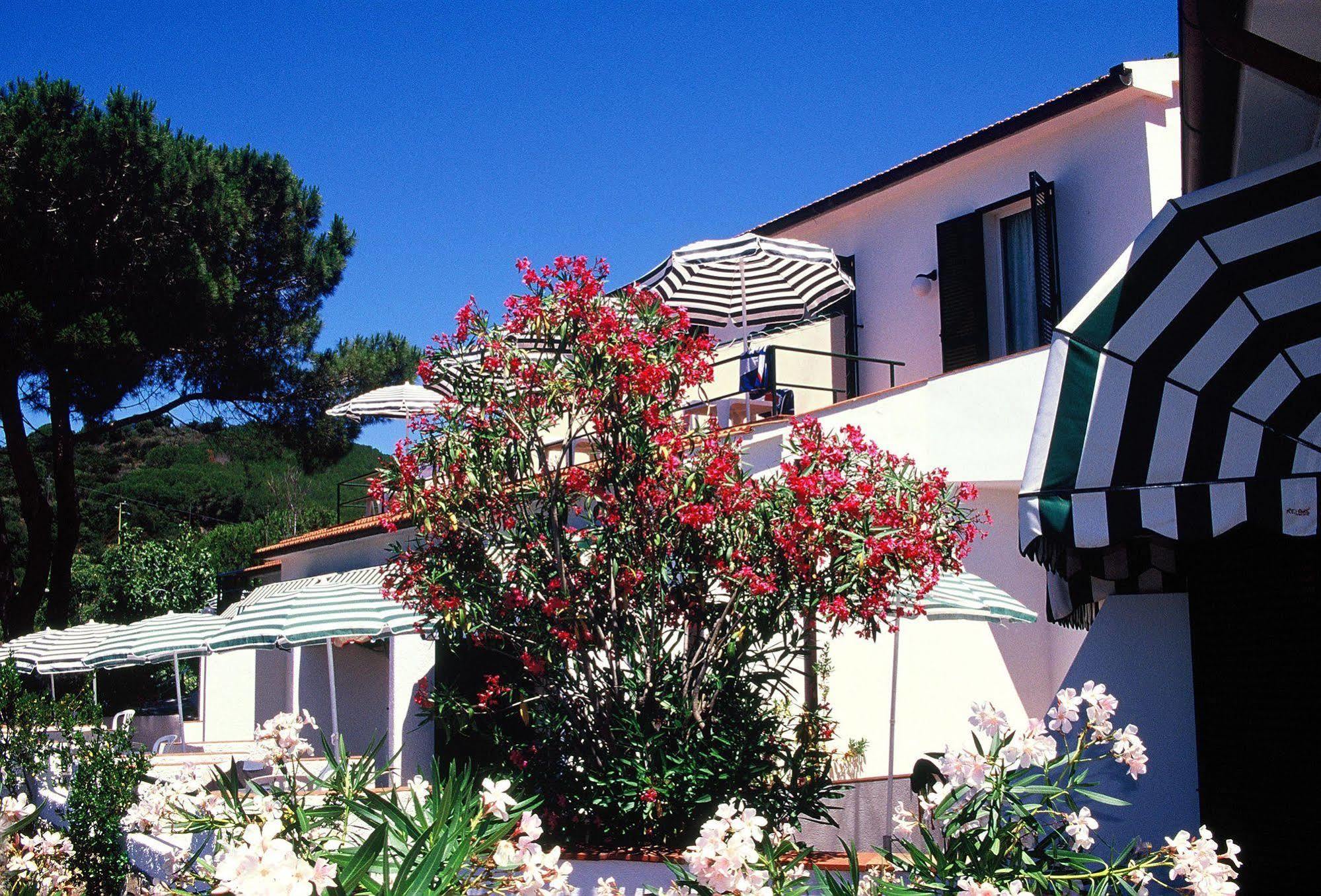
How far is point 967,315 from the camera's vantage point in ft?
62.3

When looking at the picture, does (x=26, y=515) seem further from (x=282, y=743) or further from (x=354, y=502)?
(x=282, y=743)

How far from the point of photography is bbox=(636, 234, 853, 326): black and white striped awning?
1925 cm

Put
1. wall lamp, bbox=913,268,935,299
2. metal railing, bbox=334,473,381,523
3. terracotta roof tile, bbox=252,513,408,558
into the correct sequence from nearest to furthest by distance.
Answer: wall lamp, bbox=913,268,935,299, terracotta roof tile, bbox=252,513,408,558, metal railing, bbox=334,473,381,523

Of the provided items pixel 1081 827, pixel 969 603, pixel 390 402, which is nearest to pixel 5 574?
pixel 390 402

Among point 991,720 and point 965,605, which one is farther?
point 965,605

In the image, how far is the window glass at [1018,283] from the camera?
1886 cm

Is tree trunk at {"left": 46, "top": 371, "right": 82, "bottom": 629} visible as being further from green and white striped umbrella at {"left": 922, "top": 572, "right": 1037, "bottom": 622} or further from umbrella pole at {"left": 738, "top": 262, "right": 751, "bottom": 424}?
green and white striped umbrella at {"left": 922, "top": 572, "right": 1037, "bottom": 622}

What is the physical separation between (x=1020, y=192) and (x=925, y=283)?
223 cm

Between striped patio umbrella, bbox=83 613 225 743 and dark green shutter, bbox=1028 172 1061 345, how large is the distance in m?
15.6

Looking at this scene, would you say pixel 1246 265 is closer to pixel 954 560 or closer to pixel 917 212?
pixel 954 560

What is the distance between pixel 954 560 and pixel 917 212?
12.8 meters

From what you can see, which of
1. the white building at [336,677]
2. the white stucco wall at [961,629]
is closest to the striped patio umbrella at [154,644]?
the white building at [336,677]

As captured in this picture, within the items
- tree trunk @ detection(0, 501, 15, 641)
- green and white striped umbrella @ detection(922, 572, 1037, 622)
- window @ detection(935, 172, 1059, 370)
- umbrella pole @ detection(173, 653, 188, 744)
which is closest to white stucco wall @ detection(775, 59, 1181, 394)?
window @ detection(935, 172, 1059, 370)

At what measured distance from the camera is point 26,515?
29953mm
